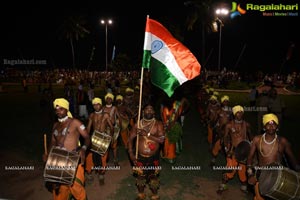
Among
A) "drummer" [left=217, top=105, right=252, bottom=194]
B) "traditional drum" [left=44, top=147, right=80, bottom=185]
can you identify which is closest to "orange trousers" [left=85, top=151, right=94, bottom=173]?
"traditional drum" [left=44, top=147, right=80, bottom=185]

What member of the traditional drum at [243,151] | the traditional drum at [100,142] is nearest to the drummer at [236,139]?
the traditional drum at [243,151]

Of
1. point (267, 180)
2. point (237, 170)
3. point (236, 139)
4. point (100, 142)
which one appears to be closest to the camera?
point (267, 180)

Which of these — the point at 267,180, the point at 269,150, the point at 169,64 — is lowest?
the point at 267,180

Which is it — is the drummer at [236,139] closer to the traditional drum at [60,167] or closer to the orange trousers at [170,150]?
the orange trousers at [170,150]

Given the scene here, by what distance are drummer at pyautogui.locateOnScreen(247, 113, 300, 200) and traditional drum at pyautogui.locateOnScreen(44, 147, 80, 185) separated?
11.1ft

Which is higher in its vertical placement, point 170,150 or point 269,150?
point 269,150

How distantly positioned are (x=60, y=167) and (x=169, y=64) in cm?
307

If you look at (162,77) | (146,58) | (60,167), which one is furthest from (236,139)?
(60,167)

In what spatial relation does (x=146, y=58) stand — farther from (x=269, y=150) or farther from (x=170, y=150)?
(x=170, y=150)

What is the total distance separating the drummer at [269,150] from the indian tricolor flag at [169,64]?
184 cm

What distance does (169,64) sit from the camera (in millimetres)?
6246

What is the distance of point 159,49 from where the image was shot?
6.16 m

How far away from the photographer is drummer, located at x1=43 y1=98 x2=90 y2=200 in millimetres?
5477

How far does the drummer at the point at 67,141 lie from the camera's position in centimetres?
548
